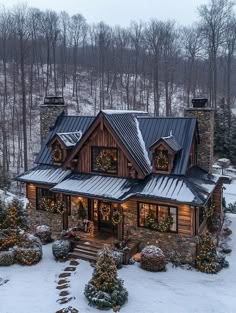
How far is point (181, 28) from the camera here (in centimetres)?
5319

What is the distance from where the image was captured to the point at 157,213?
14.8 meters

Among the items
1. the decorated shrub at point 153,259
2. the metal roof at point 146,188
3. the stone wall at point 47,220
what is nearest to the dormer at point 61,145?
the metal roof at point 146,188

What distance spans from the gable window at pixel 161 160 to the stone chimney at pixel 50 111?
25.3ft

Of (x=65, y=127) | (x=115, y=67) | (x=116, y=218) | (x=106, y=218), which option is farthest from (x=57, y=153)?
(x=115, y=67)

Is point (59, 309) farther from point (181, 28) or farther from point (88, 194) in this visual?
point (181, 28)

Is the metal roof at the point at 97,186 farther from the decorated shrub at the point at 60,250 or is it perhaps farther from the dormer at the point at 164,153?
the decorated shrub at the point at 60,250

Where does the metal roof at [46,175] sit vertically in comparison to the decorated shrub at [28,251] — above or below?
above

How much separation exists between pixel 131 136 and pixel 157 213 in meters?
4.14

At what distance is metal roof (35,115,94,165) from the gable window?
5.45 m

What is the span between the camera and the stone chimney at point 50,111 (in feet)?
66.2

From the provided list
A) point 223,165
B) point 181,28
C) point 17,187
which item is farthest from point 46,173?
point 181,28

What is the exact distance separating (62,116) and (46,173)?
4157 millimetres

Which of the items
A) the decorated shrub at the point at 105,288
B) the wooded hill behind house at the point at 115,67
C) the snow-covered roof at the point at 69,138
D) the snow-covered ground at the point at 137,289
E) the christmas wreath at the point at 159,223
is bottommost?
the snow-covered ground at the point at 137,289

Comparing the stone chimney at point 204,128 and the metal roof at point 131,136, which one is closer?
the metal roof at point 131,136
